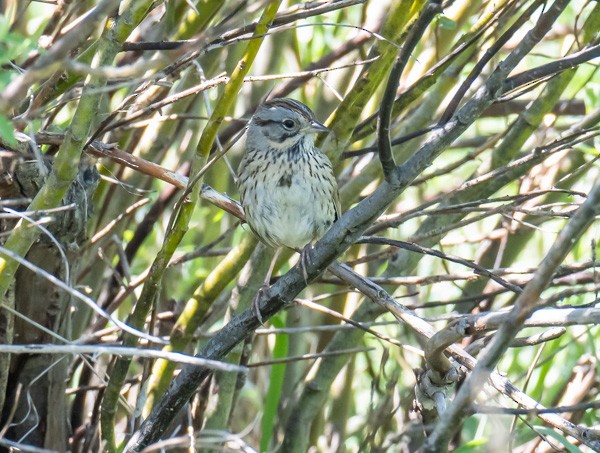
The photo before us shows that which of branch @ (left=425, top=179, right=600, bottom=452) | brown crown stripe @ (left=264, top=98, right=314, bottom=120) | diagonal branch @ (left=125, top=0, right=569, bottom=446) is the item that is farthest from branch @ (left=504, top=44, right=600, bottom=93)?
brown crown stripe @ (left=264, top=98, right=314, bottom=120)

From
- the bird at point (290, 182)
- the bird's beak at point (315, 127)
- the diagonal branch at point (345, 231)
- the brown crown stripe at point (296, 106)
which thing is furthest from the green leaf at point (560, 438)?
the brown crown stripe at point (296, 106)

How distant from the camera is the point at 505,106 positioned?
4.65 m

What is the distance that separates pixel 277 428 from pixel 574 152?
74.6 inches

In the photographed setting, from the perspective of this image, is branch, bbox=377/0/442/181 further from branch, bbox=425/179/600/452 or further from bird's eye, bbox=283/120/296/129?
bird's eye, bbox=283/120/296/129

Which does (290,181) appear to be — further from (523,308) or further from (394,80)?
(523,308)

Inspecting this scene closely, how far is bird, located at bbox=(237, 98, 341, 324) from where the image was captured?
3.75 m

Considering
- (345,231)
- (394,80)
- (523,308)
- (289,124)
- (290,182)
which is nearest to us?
(523,308)

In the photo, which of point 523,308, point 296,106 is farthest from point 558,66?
point 296,106

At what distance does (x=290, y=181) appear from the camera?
151 inches

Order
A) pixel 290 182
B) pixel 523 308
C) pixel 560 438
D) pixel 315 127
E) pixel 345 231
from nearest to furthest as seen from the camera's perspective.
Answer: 1. pixel 523 308
2. pixel 345 231
3. pixel 560 438
4. pixel 315 127
5. pixel 290 182

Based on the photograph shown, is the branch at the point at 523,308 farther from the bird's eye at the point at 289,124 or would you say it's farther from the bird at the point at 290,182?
the bird's eye at the point at 289,124

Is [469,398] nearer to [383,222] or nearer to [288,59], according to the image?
[383,222]

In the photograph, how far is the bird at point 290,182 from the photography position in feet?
12.3

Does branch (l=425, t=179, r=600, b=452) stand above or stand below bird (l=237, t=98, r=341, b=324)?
below
